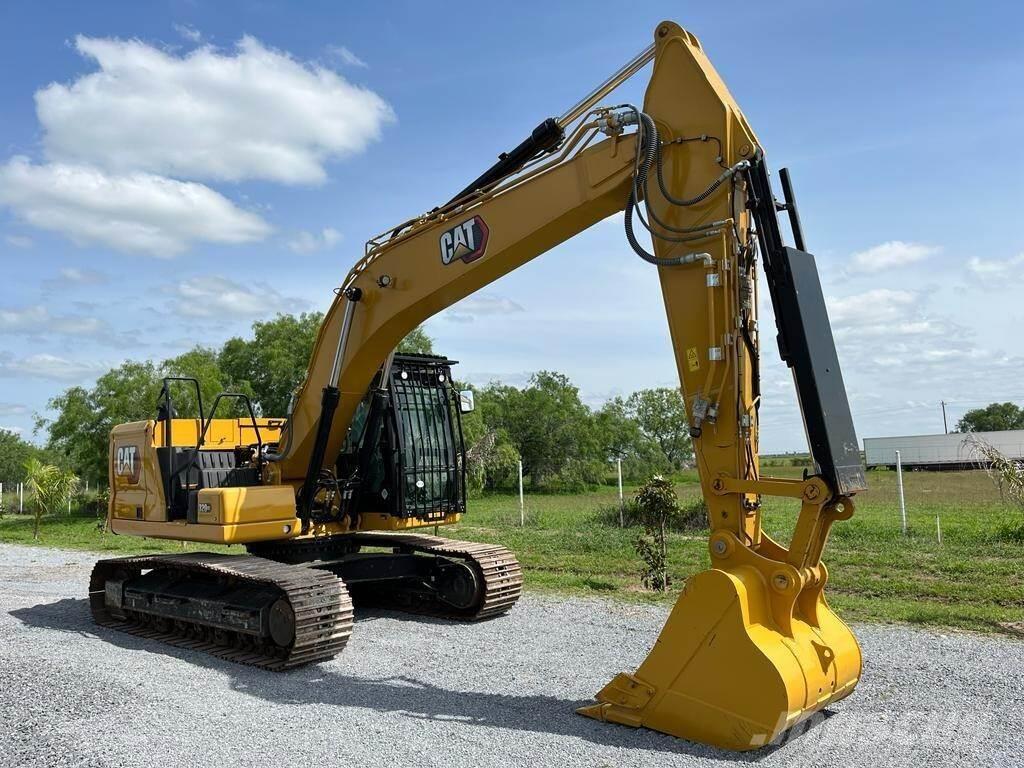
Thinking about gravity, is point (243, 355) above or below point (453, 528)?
above

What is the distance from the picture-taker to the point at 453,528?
65.0 feet

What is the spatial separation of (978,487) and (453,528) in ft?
64.5

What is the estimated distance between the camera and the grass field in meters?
9.65

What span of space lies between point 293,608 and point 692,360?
12.9ft

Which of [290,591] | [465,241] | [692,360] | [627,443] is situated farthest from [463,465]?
[627,443]

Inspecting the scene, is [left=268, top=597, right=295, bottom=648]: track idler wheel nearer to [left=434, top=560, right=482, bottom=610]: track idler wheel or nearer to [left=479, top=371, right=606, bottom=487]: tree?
[left=434, top=560, right=482, bottom=610]: track idler wheel

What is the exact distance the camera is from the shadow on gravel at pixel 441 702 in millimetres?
5234

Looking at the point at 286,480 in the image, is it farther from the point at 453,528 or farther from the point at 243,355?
the point at 243,355

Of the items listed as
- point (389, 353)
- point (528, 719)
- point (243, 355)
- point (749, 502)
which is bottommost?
point (528, 719)

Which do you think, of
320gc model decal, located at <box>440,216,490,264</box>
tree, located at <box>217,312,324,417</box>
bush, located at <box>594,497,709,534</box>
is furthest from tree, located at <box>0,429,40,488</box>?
320gc model decal, located at <box>440,216,490,264</box>

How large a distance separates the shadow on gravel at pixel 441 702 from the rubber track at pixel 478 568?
7.08ft

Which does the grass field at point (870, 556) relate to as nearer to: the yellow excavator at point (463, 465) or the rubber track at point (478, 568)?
the rubber track at point (478, 568)

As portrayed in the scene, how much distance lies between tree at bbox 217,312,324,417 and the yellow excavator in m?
27.0

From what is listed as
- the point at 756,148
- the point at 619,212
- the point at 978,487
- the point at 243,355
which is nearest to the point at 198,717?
the point at 619,212
